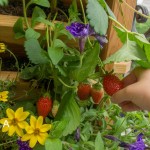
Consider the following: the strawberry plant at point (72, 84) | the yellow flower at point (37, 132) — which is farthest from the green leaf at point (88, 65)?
the yellow flower at point (37, 132)

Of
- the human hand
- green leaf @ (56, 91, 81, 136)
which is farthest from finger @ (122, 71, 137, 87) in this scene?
green leaf @ (56, 91, 81, 136)

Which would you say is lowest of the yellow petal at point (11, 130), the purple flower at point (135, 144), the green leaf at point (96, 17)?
the purple flower at point (135, 144)

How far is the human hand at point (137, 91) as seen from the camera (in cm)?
58

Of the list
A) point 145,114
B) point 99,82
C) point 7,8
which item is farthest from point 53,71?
point 145,114

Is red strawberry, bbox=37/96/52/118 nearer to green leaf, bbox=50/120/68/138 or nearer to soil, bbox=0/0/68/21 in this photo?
green leaf, bbox=50/120/68/138

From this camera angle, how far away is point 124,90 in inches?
23.4

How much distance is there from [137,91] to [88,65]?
10 cm

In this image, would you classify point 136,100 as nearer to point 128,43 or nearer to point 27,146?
point 128,43

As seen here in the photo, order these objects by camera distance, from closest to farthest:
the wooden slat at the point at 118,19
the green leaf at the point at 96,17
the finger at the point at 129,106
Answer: the green leaf at the point at 96,17 < the finger at the point at 129,106 < the wooden slat at the point at 118,19

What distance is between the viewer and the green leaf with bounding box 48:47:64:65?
2.04 feet

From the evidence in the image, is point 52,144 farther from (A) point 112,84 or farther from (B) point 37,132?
(A) point 112,84

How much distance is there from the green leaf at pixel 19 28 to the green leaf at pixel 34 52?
0.07 meters

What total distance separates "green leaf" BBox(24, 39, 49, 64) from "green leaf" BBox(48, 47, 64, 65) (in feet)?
0.05

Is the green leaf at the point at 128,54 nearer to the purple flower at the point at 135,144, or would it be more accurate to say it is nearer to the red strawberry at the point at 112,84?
the red strawberry at the point at 112,84
